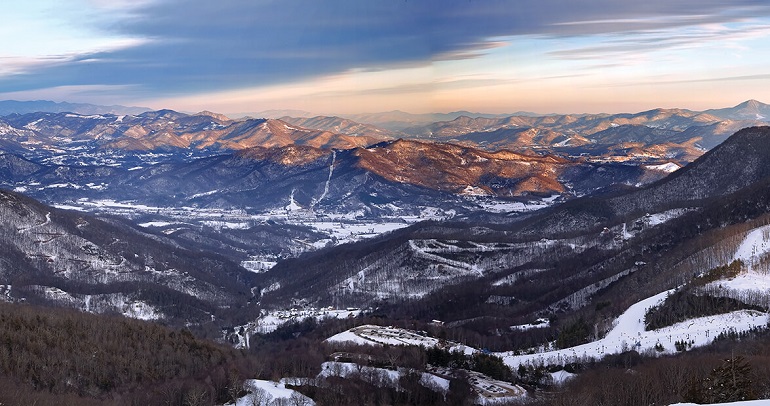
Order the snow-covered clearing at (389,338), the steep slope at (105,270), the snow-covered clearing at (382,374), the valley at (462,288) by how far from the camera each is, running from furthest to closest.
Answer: the steep slope at (105,270) → the snow-covered clearing at (389,338) → the valley at (462,288) → the snow-covered clearing at (382,374)

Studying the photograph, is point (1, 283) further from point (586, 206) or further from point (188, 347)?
point (586, 206)

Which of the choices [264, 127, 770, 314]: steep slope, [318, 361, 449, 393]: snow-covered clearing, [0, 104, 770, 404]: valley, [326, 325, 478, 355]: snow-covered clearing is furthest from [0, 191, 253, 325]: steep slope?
[318, 361, 449, 393]: snow-covered clearing

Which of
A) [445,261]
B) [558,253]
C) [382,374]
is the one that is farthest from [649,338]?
[445,261]

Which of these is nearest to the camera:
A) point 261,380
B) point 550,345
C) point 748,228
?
point 261,380

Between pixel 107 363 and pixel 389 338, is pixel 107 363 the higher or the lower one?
the higher one

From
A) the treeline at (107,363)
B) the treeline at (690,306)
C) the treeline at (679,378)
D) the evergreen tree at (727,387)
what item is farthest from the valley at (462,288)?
the evergreen tree at (727,387)

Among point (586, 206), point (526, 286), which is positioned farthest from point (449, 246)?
point (586, 206)

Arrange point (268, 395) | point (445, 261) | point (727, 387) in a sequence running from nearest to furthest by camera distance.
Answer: point (727, 387)
point (268, 395)
point (445, 261)

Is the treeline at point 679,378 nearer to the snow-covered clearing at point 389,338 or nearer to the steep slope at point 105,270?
the snow-covered clearing at point 389,338

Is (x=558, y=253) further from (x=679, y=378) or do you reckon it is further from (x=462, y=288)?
(x=679, y=378)
